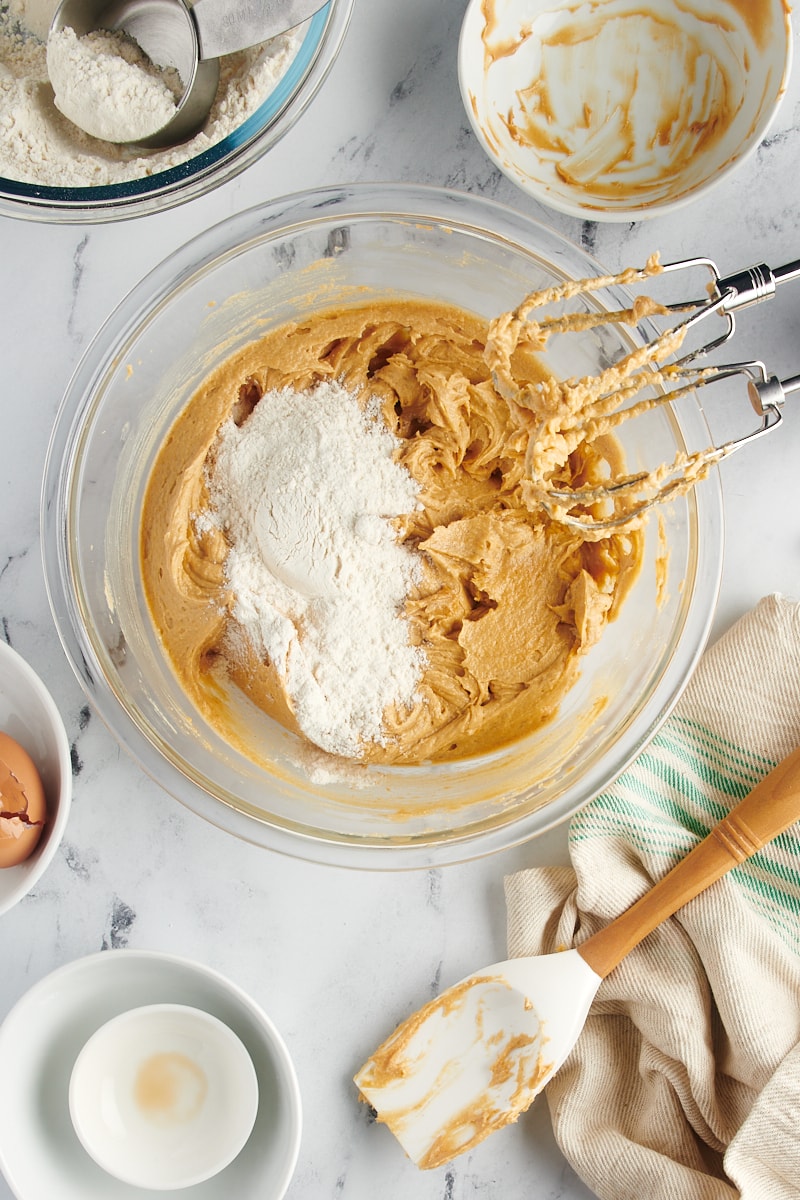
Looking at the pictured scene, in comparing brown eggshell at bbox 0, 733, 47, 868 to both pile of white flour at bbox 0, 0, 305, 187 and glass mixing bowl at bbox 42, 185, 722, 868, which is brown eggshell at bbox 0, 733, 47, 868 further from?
pile of white flour at bbox 0, 0, 305, 187

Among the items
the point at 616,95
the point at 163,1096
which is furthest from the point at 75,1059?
the point at 616,95

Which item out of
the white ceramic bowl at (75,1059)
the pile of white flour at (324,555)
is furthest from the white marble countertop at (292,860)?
the pile of white flour at (324,555)

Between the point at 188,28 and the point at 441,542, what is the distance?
37.9 inches

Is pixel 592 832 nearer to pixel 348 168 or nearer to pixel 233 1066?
pixel 233 1066

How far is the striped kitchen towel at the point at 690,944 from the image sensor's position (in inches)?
68.9

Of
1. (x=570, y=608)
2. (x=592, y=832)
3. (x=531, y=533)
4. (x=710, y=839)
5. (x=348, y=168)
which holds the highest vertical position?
(x=348, y=168)

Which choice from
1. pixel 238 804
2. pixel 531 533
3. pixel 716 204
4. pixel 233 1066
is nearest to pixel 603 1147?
pixel 233 1066

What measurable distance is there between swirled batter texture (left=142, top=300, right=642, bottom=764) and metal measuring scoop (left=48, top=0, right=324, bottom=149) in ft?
1.32

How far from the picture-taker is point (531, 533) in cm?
170

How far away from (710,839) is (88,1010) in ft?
3.90

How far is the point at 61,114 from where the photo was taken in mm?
1712

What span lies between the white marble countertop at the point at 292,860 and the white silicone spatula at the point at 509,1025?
0.08 metres

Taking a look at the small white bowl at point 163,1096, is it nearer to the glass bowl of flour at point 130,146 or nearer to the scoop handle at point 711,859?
the scoop handle at point 711,859

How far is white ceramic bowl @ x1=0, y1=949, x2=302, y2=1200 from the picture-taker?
173 centimetres
